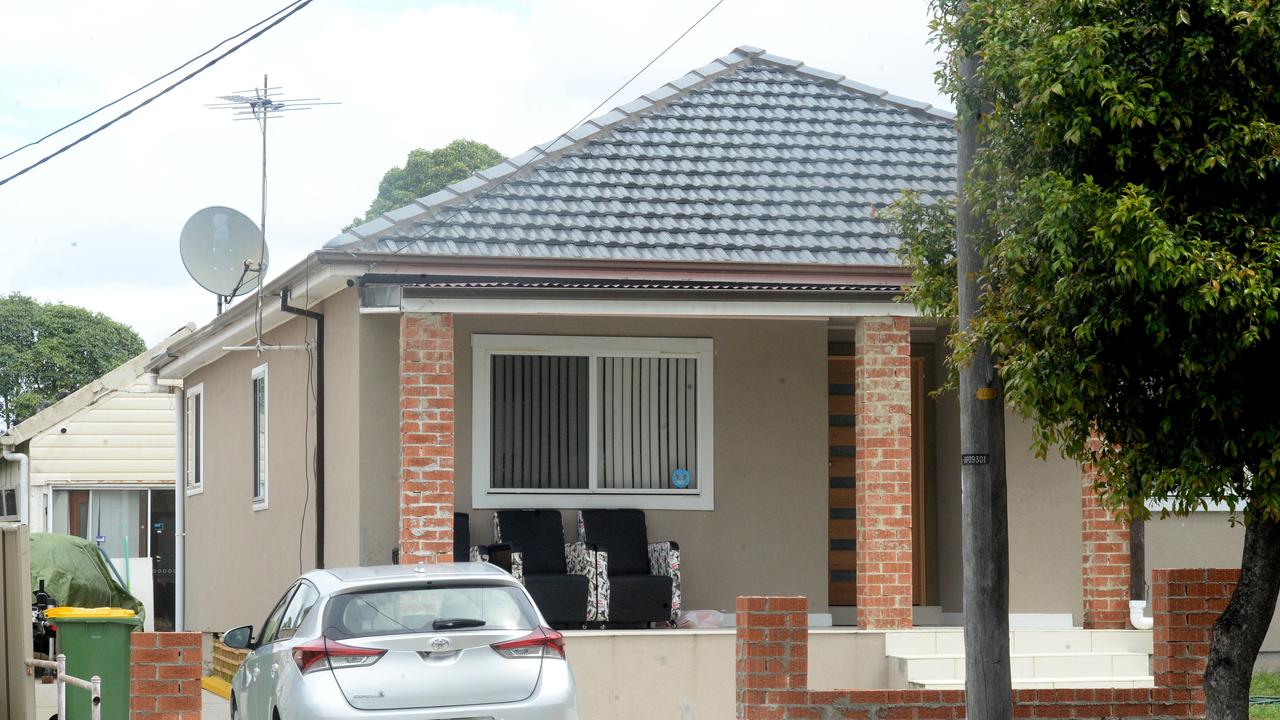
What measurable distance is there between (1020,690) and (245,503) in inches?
406

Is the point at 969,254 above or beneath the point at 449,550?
above

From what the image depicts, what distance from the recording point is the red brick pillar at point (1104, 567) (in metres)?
13.2

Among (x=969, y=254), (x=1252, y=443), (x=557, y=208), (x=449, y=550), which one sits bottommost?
(x=449, y=550)

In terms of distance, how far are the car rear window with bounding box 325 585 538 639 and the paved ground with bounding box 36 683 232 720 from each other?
182 inches

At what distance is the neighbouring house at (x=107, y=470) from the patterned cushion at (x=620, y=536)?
16.3 meters

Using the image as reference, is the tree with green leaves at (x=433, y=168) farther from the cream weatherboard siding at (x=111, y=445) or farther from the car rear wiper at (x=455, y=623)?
the car rear wiper at (x=455, y=623)

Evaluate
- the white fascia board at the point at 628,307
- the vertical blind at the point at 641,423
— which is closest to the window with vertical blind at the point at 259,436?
the vertical blind at the point at 641,423

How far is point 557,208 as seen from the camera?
13719mm

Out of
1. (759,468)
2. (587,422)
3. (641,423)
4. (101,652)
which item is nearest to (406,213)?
(587,422)

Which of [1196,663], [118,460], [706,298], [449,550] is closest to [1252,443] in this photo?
[1196,663]

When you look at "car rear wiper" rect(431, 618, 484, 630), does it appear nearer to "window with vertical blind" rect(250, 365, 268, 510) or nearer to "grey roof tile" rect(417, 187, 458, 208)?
"grey roof tile" rect(417, 187, 458, 208)

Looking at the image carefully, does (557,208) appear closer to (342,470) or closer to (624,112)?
(624,112)

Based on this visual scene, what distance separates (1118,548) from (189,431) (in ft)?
44.6

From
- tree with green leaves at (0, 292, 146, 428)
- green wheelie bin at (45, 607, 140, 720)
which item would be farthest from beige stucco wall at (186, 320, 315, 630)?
tree with green leaves at (0, 292, 146, 428)
